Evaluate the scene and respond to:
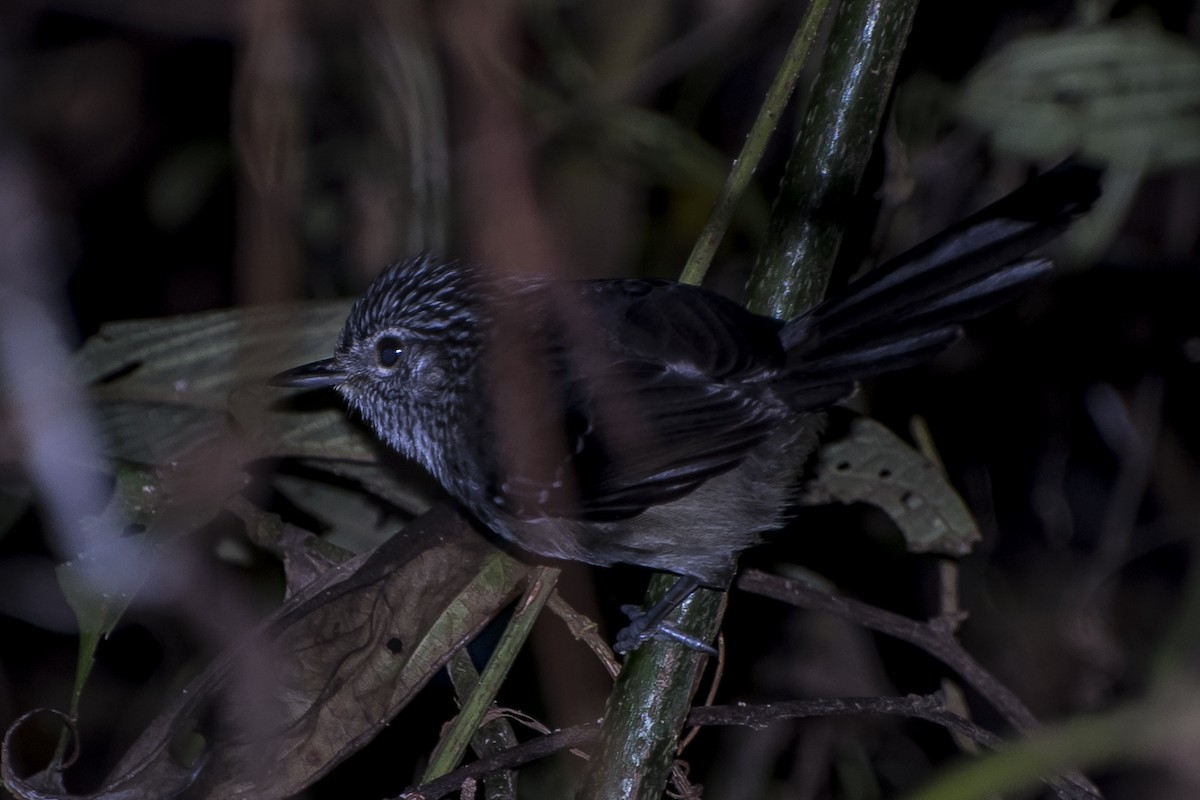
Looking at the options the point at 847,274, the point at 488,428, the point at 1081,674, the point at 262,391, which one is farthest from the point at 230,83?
the point at 1081,674

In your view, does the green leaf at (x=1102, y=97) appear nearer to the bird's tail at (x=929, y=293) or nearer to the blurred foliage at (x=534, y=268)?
the blurred foliage at (x=534, y=268)

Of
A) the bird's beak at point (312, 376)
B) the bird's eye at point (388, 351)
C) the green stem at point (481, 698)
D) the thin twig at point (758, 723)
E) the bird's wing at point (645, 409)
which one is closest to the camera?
the thin twig at point (758, 723)

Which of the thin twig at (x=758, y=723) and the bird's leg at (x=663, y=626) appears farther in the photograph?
the bird's leg at (x=663, y=626)

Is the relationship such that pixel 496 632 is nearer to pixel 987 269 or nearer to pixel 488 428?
pixel 488 428

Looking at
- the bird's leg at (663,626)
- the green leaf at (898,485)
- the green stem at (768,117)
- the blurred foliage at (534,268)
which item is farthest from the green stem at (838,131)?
the bird's leg at (663,626)

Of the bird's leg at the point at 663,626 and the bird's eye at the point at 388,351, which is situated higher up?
the bird's eye at the point at 388,351

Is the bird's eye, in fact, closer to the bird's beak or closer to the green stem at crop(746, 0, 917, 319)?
the bird's beak

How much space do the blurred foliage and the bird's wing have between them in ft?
1.01

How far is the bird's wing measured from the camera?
2762mm

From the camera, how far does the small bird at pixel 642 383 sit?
8.18 feet

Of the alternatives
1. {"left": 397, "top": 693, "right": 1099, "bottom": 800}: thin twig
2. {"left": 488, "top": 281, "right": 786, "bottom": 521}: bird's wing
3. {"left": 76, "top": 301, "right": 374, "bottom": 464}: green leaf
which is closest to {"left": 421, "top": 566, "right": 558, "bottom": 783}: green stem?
Answer: {"left": 397, "top": 693, "right": 1099, "bottom": 800}: thin twig

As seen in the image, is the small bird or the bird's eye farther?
the bird's eye

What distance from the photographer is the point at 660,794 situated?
226 cm

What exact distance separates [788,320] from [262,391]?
1.42 m
